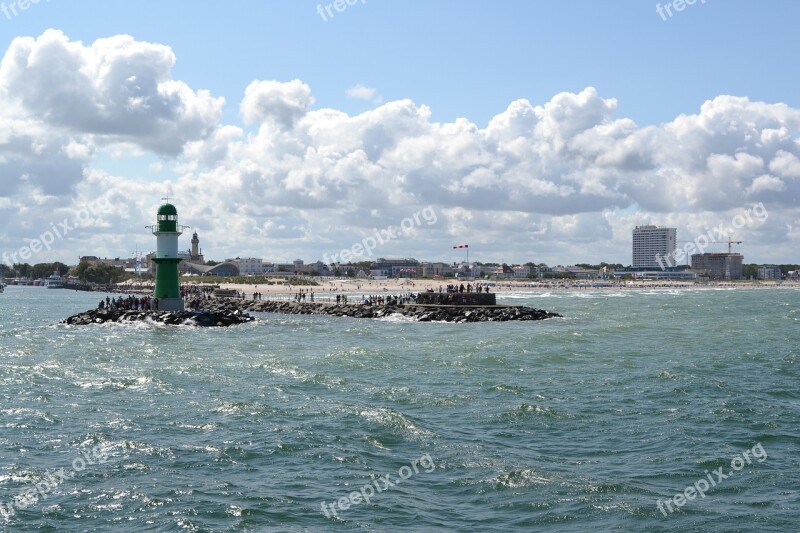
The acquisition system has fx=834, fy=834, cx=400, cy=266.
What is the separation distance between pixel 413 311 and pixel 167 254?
2005 cm

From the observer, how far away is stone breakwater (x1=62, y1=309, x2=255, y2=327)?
56438 mm

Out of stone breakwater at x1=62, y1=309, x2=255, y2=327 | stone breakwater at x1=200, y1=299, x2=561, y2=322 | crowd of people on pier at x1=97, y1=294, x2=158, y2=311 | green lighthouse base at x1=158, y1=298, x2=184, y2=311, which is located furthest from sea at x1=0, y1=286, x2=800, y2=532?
stone breakwater at x1=200, y1=299, x2=561, y2=322

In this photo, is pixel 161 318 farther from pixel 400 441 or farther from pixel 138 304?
pixel 400 441

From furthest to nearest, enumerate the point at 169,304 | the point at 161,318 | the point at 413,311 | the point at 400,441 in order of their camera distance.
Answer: the point at 413,311
the point at 169,304
the point at 161,318
the point at 400,441

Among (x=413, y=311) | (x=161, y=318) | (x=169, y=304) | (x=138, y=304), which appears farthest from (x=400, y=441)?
(x=138, y=304)

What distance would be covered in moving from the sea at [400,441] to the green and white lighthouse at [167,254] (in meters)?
19.4

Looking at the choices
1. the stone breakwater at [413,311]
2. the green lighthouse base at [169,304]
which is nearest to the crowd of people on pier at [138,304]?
the green lighthouse base at [169,304]

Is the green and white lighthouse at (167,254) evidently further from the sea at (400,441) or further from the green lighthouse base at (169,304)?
the sea at (400,441)

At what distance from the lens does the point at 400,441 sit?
1991cm

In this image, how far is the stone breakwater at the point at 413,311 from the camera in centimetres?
6325

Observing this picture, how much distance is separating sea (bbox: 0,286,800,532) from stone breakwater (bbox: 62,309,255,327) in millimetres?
17734

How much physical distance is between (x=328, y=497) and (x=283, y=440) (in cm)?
447

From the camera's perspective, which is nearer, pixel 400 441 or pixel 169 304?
pixel 400 441

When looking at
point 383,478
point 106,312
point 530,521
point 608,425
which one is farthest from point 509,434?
point 106,312
